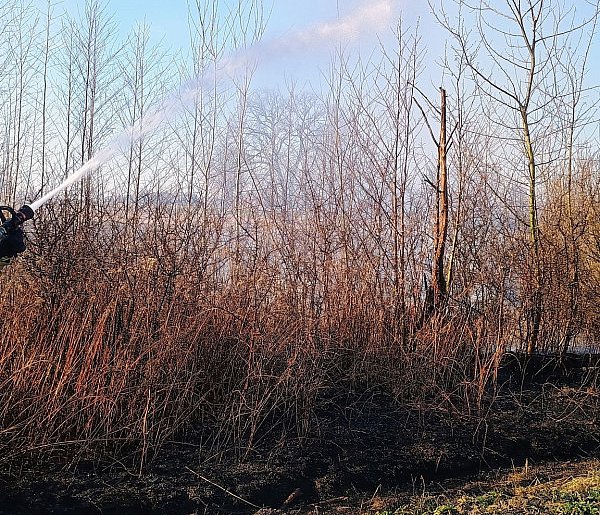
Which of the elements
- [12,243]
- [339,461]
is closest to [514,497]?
[339,461]

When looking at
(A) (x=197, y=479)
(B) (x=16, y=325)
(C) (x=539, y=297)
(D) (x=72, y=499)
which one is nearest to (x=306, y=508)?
(A) (x=197, y=479)

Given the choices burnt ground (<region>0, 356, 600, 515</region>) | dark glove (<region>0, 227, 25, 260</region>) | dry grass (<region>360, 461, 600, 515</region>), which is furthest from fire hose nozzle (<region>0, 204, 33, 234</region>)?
dry grass (<region>360, 461, 600, 515</region>)

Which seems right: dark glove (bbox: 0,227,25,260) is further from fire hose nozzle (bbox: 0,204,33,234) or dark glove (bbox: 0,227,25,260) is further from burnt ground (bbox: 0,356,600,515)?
burnt ground (bbox: 0,356,600,515)

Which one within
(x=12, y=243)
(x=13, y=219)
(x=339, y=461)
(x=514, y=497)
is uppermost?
(x=13, y=219)

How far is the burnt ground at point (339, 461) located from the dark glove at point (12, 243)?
1687mm

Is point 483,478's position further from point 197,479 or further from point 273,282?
point 273,282

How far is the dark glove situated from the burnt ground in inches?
66.4

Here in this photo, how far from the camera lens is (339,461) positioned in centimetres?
523

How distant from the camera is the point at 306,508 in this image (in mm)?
4516

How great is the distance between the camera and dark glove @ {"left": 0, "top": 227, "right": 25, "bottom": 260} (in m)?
3.78

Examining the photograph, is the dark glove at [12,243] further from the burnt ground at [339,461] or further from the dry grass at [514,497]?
the dry grass at [514,497]

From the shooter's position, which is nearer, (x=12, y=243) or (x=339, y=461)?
(x=12, y=243)

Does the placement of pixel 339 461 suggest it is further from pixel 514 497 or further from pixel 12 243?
pixel 12 243

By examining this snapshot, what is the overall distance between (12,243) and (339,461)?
298 centimetres
